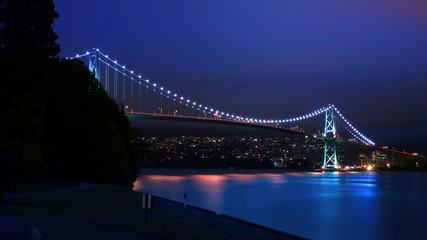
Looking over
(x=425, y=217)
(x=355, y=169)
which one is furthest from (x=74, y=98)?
(x=355, y=169)

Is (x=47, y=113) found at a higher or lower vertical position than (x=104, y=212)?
higher

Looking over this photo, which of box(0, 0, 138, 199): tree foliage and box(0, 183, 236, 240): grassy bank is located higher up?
box(0, 0, 138, 199): tree foliage

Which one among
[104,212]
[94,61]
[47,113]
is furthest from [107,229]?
[94,61]

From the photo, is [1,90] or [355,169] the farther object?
[355,169]

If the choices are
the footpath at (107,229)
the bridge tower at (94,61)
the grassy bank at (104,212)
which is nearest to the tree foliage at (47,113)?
the grassy bank at (104,212)

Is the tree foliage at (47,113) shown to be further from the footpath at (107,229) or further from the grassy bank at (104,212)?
the footpath at (107,229)

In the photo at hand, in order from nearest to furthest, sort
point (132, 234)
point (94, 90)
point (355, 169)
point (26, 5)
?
1. point (132, 234)
2. point (26, 5)
3. point (94, 90)
4. point (355, 169)

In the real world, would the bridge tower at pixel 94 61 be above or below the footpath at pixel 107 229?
above

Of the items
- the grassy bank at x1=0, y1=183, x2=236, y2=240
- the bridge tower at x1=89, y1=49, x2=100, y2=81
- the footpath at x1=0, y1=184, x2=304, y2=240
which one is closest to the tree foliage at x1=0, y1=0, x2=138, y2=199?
the grassy bank at x1=0, y1=183, x2=236, y2=240

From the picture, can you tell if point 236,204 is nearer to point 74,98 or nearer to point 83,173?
point 83,173

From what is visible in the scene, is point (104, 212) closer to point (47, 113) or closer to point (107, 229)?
point (107, 229)

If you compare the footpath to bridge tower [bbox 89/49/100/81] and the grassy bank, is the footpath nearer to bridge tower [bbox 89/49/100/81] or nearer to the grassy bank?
the grassy bank
